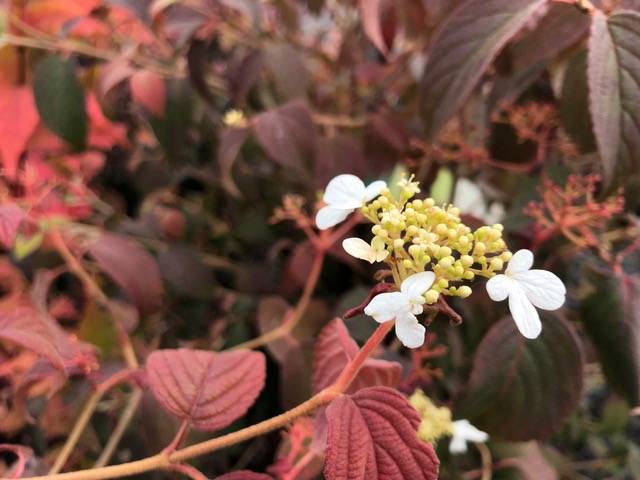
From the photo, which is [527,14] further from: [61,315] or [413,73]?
[61,315]

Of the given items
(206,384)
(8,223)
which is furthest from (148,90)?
(206,384)

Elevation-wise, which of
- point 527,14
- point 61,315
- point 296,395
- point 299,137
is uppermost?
point 527,14

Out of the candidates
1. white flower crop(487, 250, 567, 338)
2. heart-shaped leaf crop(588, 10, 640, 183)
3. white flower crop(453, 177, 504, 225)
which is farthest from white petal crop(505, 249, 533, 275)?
white flower crop(453, 177, 504, 225)

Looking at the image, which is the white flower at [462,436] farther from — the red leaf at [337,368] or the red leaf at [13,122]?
the red leaf at [13,122]

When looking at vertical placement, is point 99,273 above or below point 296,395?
below

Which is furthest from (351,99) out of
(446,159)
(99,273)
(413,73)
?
(99,273)

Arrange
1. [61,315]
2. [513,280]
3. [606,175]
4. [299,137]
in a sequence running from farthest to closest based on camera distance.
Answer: [61,315]
[299,137]
[606,175]
[513,280]

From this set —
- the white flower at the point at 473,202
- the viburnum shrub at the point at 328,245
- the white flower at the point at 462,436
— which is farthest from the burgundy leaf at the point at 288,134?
the white flower at the point at 462,436
